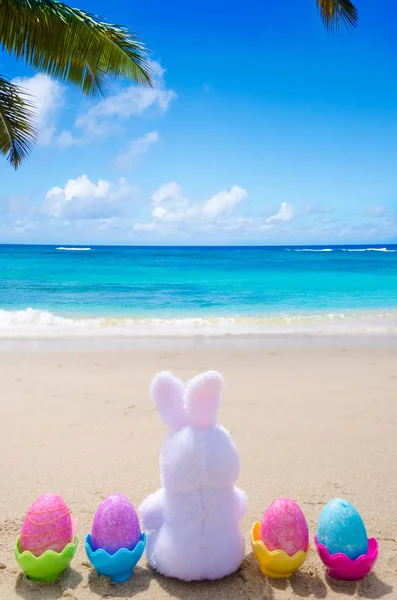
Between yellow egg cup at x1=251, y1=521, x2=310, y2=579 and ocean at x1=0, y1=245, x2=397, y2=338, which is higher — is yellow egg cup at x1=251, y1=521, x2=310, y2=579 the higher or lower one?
the higher one

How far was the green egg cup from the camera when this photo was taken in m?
2.26

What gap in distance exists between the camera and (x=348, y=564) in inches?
90.4

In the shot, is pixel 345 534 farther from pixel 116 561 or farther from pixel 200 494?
pixel 116 561

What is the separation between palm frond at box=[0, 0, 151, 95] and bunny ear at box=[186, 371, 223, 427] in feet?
21.5

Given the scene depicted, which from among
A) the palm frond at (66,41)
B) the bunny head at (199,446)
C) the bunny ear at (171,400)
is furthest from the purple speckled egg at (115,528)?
the palm frond at (66,41)

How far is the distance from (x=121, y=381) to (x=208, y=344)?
3064 mm

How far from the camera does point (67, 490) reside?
10.8 ft

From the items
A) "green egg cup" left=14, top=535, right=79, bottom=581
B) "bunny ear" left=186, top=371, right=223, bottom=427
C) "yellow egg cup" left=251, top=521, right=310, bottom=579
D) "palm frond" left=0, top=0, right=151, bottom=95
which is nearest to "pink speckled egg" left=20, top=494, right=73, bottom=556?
"green egg cup" left=14, top=535, right=79, bottom=581

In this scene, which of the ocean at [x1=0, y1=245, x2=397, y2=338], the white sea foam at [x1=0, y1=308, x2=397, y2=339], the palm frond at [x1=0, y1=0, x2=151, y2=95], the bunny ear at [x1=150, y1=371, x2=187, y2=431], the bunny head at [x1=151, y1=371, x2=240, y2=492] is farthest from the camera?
the ocean at [x1=0, y1=245, x2=397, y2=338]

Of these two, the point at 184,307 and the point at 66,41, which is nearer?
the point at 66,41

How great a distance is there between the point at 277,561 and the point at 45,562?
109 centimetres

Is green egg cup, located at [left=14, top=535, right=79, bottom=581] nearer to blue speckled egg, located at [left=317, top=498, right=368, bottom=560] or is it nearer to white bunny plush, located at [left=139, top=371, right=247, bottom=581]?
white bunny plush, located at [left=139, top=371, right=247, bottom=581]

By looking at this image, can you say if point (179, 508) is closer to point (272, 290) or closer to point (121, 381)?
point (121, 381)

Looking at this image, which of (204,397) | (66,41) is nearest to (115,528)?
(204,397)
